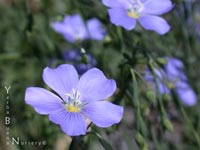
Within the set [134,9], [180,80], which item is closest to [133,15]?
[134,9]

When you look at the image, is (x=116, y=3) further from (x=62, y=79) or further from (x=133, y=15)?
(x=62, y=79)

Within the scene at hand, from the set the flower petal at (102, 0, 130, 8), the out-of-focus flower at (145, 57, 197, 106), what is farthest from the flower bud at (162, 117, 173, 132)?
the out-of-focus flower at (145, 57, 197, 106)

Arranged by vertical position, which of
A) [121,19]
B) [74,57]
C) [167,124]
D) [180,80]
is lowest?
[180,80]

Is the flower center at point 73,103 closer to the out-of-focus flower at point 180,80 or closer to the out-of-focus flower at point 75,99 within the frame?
the out-of-focus flower at point 75,99

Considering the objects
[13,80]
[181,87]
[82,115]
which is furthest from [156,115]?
[82,115]

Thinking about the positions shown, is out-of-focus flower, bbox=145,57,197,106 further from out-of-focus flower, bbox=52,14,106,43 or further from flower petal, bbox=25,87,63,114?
flower petal, bbox=25,87,63,114

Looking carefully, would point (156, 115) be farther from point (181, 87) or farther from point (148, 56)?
point (148, 56)
